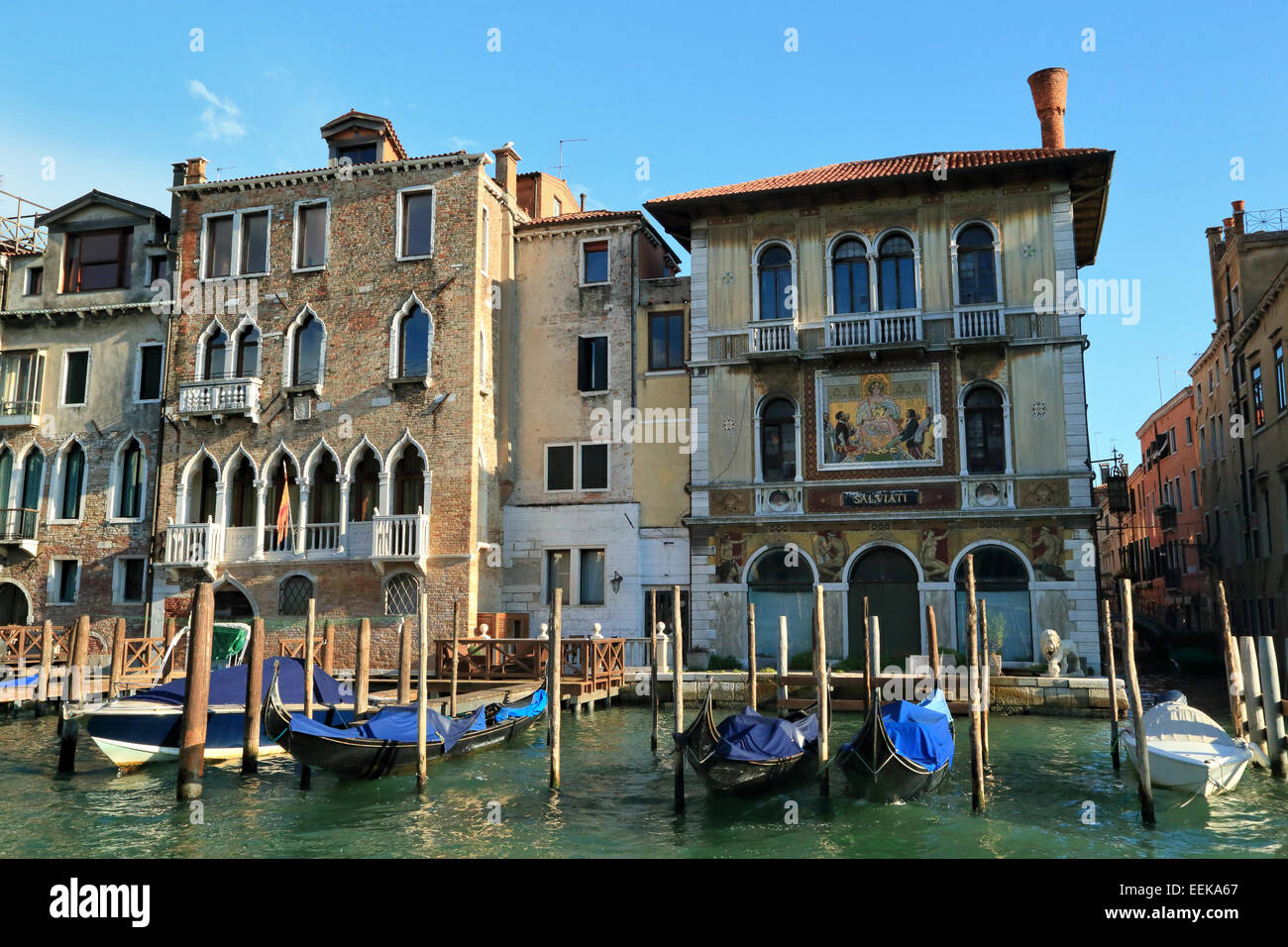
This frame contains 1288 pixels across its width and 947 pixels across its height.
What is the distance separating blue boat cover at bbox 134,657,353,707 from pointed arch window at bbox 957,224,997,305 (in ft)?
43.6

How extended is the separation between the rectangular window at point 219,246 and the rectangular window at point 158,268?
53.1 inches

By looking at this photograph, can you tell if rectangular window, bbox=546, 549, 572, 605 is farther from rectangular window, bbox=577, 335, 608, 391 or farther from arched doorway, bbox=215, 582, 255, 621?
arched doorway, bbox=215, 582, 255, 621

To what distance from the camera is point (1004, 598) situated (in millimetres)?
18875

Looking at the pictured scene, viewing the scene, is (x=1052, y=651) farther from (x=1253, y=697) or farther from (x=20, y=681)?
(x=20, y=681)

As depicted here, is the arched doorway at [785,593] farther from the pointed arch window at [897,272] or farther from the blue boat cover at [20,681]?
the blue boat cover at [20,681]

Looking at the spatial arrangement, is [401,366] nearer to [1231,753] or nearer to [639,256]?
[639,256]

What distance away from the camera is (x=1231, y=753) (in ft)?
36.4

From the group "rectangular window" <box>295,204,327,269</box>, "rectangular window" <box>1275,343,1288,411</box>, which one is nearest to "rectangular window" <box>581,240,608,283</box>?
"rectangular window" <box>295,204,327,269</box>

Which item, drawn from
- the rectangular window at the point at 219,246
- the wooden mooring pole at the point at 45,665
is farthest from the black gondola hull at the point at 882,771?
the rectangular window at the point at 219,246

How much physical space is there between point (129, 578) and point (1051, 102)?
2206cm

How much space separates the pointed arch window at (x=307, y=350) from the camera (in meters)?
22.4

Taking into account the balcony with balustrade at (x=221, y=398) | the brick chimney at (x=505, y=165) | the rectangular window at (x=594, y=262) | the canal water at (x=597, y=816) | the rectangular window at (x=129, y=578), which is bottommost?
the canal water at (x=597, y=816)

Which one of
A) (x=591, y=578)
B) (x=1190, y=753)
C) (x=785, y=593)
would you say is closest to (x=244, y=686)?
(x=591, y=578)
